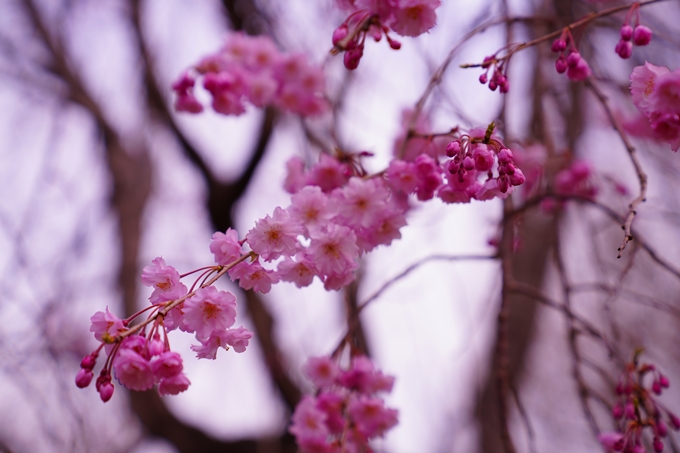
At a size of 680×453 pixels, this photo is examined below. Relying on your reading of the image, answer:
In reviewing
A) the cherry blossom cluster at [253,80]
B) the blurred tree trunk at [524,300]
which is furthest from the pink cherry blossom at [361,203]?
the blurred tree trunk at [524,300]

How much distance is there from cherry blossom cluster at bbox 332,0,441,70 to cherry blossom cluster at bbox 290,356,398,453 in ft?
3.16

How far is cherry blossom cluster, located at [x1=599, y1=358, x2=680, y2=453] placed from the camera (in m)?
1.46

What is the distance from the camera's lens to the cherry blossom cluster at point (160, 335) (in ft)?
3.37

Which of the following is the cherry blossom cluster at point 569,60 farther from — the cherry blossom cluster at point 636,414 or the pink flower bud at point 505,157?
the cherry blossom cluster at point 636,414

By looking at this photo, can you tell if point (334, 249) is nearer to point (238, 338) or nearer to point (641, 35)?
point (238, 338)

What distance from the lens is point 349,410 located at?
1.78 m

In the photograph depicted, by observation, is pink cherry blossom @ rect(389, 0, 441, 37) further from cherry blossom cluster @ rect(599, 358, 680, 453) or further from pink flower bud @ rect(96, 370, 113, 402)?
cherry blossom cluster @ rect(599, 358, 680, 453)

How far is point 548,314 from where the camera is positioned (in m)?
4.75

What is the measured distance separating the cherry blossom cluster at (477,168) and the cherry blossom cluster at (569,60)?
0.94 feet

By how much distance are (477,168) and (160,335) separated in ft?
2.59

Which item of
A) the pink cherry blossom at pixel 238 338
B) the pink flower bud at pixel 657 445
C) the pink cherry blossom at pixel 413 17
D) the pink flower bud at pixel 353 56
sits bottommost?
the pink cherry blossom at pixel 238 338

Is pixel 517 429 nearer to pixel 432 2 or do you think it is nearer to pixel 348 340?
pixel 348 340

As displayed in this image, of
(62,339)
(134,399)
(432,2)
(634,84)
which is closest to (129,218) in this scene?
(62,339)

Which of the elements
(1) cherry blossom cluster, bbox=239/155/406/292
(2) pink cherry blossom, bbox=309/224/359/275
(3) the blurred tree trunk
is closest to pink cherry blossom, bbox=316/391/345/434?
(1) cherry blossom cluster, bbox=239/155/406/292
